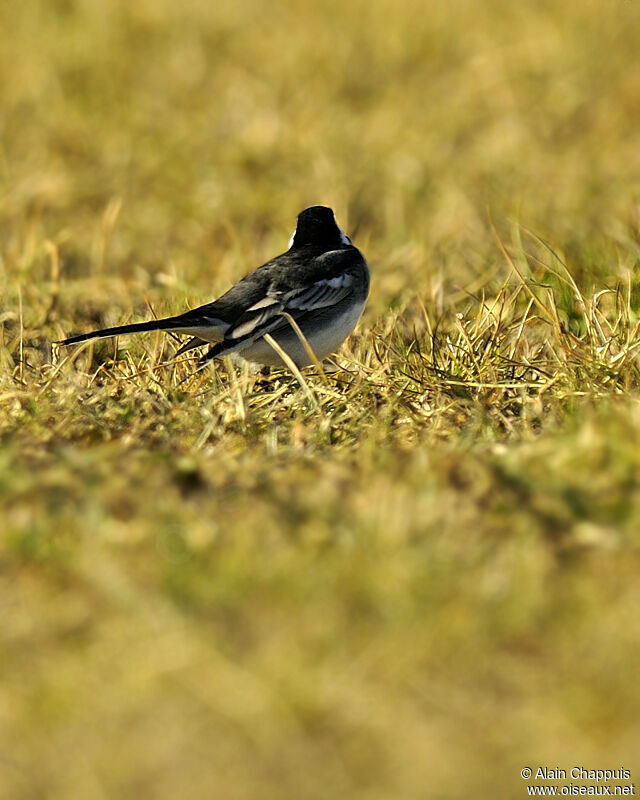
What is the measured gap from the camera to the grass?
8.85 ft

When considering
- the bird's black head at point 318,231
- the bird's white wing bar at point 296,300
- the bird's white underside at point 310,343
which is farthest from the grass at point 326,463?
the bird's black head at point 318,231

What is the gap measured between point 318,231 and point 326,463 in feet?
7.20

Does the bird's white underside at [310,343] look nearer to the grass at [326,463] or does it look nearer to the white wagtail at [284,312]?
the white wagtail at [284,312]

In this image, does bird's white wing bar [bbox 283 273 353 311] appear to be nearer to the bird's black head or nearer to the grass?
the grass

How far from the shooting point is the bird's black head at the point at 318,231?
6.01m

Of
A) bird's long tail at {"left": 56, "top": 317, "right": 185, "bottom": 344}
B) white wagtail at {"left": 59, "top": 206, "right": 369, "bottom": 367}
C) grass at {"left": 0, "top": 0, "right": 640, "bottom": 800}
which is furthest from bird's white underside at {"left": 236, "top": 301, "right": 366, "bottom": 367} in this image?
bird's long tail at {"left": 56, "top": 317, "right": 185, "bottom": 344}

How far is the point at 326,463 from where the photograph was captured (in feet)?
13.2

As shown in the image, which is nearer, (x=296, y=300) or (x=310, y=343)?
(x=310, y=343)

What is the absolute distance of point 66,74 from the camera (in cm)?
1030

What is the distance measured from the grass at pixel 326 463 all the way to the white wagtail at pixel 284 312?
0.14 meters

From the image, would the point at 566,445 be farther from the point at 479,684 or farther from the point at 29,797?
the point at 29,797

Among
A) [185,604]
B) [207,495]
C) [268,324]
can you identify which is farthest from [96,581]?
[268,324]

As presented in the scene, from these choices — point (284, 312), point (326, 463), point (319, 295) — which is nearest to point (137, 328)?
point (284, 312)

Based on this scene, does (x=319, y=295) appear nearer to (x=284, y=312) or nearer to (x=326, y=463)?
(x=284, y=312)
